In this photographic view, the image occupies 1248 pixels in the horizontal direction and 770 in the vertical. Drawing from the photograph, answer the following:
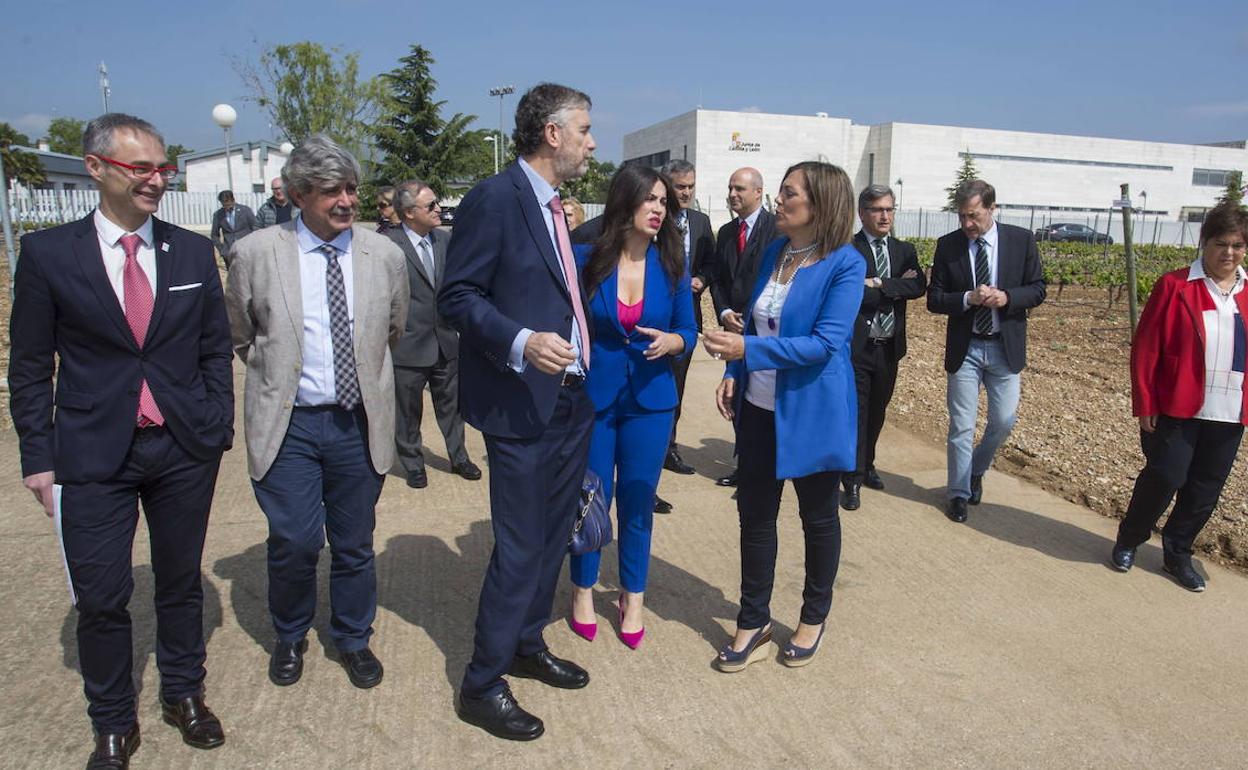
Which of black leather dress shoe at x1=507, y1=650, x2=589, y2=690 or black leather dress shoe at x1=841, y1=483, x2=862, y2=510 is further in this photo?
black leather dress shoe at x1=841, y1=483, x2=862, y2=510

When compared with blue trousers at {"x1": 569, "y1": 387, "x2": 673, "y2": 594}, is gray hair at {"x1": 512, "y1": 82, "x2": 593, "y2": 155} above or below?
above

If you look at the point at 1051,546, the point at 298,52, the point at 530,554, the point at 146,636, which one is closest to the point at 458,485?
the point at 146,636

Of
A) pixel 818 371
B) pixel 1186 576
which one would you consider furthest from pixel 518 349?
pixel 1186 576

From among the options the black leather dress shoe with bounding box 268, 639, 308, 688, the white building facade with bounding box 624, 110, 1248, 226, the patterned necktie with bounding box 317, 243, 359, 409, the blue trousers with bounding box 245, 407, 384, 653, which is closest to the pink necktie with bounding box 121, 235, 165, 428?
the blue trousers with bounding box 245, 407, 384, 653

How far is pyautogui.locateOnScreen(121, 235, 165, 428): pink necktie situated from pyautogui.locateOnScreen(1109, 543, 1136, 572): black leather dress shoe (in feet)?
14.7

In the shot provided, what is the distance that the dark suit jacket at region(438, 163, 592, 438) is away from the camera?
106 inches

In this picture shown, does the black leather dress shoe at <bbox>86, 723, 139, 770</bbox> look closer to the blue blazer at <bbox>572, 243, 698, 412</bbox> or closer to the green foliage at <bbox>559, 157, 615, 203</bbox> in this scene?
the blue blazer at <bbox>572, 243, 698, 412</bbox>

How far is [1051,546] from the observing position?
4648 mm

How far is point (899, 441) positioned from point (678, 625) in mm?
3673

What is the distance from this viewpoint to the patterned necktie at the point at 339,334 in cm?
303

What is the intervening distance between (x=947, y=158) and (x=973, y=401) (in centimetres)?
7656

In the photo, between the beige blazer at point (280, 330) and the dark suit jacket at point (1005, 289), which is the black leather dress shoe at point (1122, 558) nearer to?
the dark suit jacket at point (1005, 289)

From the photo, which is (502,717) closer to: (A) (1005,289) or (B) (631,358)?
(B) (631,358)

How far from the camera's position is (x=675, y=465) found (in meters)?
5.88
